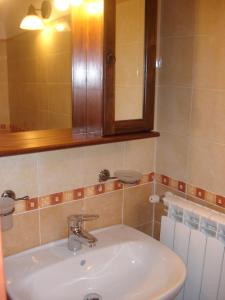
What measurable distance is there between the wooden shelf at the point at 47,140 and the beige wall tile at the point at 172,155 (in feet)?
0.40

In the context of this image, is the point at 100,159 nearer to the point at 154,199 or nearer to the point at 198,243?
the point at 154,199

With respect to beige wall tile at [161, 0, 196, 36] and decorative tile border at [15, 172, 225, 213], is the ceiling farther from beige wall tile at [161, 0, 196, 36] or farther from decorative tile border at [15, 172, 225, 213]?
decorative tile border at [15, 172, 225, 213]

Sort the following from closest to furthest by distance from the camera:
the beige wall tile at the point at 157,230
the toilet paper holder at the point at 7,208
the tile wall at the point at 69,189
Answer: the toilet paper holder at the point at 7,208 < the tile wall at the point at 69,189 < the beige wall tile at the point at 157,230

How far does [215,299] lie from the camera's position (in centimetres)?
132

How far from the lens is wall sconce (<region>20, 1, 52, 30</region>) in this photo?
1335 millimetres

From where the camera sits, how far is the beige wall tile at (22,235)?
123 cm

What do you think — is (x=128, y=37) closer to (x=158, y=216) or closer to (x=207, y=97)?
(x=207, y=97)

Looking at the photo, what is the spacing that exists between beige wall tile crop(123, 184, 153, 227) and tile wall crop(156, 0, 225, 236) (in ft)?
0.41

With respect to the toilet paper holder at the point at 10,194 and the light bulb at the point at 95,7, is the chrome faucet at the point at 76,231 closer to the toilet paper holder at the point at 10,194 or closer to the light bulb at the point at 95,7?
the toilet paper holder at the point at 10,194

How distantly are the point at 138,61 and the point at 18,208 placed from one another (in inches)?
30.2

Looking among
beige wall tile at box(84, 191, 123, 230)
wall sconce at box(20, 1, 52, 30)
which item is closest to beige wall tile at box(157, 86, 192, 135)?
beige wall tile at box(84, 191, 123, 230)

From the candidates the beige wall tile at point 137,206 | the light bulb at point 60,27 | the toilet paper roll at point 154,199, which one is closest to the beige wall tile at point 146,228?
the beige wall tile at point 137,206

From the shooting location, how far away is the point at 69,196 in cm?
135

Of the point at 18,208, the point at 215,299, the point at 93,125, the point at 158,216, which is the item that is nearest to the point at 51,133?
the point at 93,125
